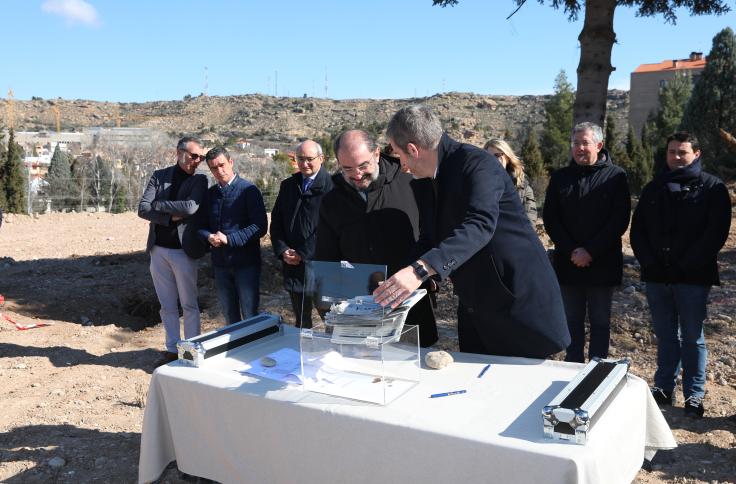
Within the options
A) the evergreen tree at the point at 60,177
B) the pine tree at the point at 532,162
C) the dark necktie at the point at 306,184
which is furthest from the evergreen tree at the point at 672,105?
the dark necktie at the point at 306,184

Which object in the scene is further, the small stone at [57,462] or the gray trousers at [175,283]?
the gray trousers at [175,283]

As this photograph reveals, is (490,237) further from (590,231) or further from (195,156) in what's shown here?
(195,156)

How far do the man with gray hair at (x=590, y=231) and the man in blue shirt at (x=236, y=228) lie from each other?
2.11m

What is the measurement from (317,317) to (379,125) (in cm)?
6156

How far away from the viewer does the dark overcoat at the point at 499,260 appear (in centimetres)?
234

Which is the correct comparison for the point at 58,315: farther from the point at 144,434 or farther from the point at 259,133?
the point at 259,133

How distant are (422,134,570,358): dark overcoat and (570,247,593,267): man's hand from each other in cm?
149

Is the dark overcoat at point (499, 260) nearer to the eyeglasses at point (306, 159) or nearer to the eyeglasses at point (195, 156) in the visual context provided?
the eyeglasses at point (306, 159)

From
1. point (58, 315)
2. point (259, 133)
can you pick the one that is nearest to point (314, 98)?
point (259, 133)

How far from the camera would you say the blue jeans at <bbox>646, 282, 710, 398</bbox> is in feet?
12.2

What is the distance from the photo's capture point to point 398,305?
214 centimetres

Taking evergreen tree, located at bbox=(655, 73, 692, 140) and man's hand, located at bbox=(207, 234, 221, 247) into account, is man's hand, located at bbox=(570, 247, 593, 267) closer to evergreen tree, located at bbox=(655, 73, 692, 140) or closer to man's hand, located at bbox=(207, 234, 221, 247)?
man's hand, located at bbox=(207, 234, 221, 247)

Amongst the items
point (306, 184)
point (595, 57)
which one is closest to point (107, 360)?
point (306, 184)

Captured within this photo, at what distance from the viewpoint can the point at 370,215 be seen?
3189 mm
